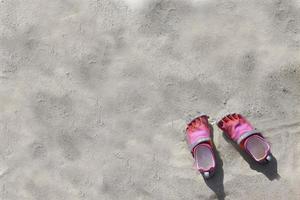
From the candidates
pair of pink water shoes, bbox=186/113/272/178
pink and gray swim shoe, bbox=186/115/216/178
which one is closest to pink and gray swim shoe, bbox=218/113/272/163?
pair of pink water shoes, bbox=186/113/272/178

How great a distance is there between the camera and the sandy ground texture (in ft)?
11.7

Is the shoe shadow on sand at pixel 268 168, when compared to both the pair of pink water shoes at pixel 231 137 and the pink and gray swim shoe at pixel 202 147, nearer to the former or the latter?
the pair of pink water shoes at pixel 231 137

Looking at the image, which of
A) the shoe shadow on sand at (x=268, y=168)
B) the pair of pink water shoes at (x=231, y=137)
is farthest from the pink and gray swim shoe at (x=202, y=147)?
the shoe shadow on sand at (x=268, y=168)

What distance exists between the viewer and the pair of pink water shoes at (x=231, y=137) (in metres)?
3.51

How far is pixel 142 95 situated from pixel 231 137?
2.33 ft

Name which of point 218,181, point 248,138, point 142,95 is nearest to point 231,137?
point 248,138

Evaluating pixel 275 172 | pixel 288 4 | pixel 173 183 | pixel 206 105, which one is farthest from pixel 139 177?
pixel 288 4

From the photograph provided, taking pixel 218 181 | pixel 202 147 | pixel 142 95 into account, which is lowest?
pixel 218 181

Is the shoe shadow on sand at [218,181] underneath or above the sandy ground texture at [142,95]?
underneath

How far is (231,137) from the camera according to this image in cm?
358

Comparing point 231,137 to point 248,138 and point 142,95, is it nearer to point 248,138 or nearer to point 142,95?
point 248,138

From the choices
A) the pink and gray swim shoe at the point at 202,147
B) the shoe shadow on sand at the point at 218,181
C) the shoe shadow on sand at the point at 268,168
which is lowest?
the shoe shadow on sand at the point at 218,181

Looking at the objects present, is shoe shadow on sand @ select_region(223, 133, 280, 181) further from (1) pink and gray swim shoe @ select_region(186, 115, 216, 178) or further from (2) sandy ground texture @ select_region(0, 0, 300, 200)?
(1) pink and gray swim shoe @ select_region(186, 115, 216, 178)

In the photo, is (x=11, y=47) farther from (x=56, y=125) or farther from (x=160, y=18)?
(x=160, y=18)
